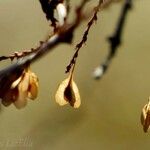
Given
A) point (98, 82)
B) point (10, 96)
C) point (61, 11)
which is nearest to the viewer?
point (61, 11)

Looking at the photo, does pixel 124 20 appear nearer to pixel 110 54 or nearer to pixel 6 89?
pixel 110 54

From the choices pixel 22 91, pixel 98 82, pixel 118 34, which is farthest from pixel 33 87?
pixel 98 82

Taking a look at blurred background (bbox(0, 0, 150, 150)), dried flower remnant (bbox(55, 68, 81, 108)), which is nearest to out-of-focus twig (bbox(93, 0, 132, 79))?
dried flower remnant (bbox(55, 68, 81, 108))

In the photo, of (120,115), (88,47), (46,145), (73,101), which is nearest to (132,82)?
(120,115)

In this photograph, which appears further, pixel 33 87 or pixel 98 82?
pixel 98 82

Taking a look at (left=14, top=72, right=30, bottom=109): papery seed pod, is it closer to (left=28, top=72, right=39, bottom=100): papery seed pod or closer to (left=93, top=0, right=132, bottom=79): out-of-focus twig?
(left=28, top=72, right=39, bottom=100): papery seed pod

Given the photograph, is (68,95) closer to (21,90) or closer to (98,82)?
(21,90)
